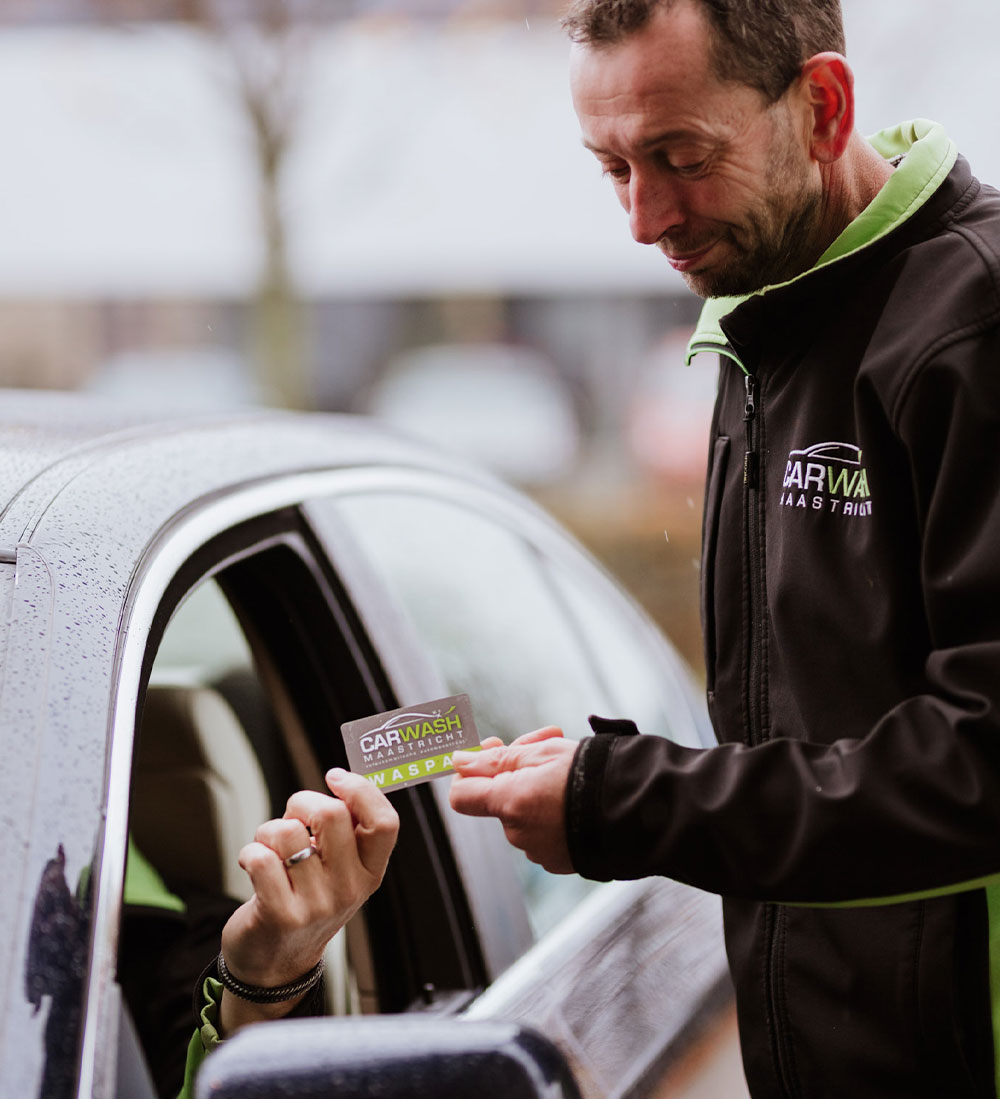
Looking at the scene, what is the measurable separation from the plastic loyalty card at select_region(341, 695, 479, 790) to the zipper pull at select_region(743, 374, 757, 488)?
0.41 m

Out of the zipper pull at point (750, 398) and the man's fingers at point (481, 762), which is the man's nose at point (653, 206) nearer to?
the zipper pull at point (750, 398)

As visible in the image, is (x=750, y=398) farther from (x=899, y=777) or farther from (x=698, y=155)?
(x=899, y=777)

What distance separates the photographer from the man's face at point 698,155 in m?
1.42

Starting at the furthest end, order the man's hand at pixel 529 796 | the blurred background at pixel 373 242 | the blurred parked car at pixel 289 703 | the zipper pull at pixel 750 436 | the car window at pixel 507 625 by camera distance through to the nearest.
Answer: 1. the blurred background at pixel 373 242
2. the car window at pixel 507 625
3. the zipper pull at pixel 750 436
4. the man's hand at pixel 529 796
5. the blurred parked car at pixel 289 703

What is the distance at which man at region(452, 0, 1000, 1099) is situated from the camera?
1.26 m

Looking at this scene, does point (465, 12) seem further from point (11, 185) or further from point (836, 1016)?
point (836, 1016)

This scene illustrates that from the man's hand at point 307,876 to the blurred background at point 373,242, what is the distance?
4786 millimetres

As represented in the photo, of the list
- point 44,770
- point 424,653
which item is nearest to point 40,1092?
point 44,770

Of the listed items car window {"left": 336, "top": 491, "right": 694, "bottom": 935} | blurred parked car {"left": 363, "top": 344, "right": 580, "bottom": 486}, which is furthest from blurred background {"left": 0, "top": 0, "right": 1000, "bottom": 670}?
car window {"left": 336, "top": 491, "right": 694, "bottom": 935}

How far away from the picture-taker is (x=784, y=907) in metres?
1.56

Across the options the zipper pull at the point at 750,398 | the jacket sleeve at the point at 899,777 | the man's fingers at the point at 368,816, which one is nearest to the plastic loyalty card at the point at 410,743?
Result: the man's fingers at the point at 368,816

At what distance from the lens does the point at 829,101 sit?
1473 mm

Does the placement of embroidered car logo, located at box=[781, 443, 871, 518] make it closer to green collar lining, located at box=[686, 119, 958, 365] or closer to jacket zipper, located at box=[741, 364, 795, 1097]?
jacket zipper, located at box=[741, 364, 795, 1097]

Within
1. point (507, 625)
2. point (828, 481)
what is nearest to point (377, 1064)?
point (828, 481)
